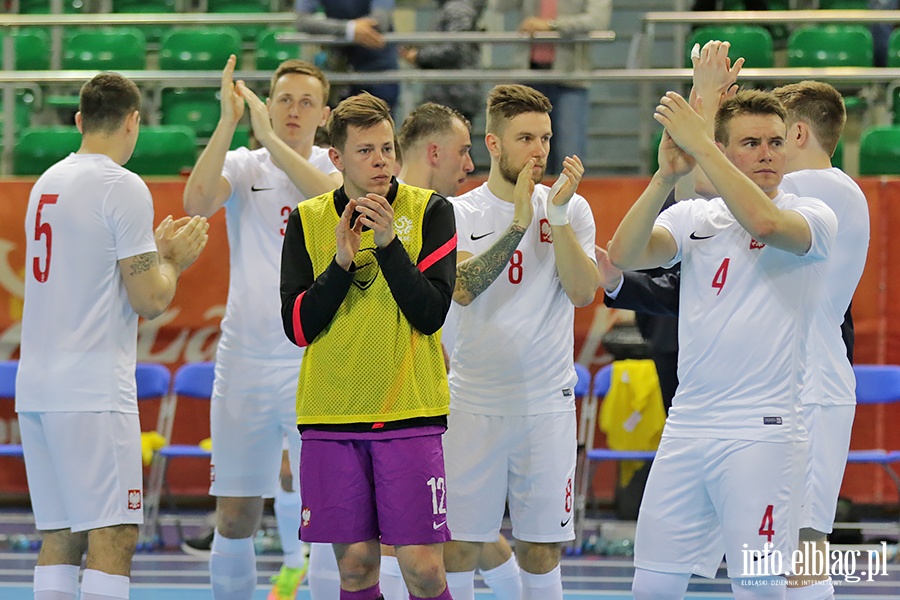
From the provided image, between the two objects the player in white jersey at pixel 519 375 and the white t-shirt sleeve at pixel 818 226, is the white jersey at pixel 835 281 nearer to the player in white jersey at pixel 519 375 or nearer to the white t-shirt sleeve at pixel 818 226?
the white t-shirt sleeve at pixel 818 226

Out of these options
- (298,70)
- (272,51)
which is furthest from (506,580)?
(272,51)

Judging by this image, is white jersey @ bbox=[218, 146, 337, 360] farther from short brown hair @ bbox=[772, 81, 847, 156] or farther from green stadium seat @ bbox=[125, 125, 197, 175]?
green stadium seat @ bbox=[125, 125, 197, 175]

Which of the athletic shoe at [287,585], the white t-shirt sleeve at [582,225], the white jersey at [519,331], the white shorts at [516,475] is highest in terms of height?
the white t-shirt sleeve at [582,225]

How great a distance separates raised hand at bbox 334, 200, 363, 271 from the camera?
15.9 feet

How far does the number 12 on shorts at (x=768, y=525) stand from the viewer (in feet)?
16.4

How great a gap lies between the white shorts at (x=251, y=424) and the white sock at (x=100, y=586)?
3.68ft

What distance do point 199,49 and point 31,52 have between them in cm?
176

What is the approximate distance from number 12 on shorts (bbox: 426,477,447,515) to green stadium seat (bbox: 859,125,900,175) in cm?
670

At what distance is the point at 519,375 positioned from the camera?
597 centimetres

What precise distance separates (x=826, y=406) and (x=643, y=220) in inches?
59.3

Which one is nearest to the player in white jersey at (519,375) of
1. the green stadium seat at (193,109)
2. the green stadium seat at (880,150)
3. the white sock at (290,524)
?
the white sock at (290,524)

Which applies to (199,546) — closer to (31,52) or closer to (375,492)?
(375,492)

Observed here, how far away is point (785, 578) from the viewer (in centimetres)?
507

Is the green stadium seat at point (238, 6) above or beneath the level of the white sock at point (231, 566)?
above
